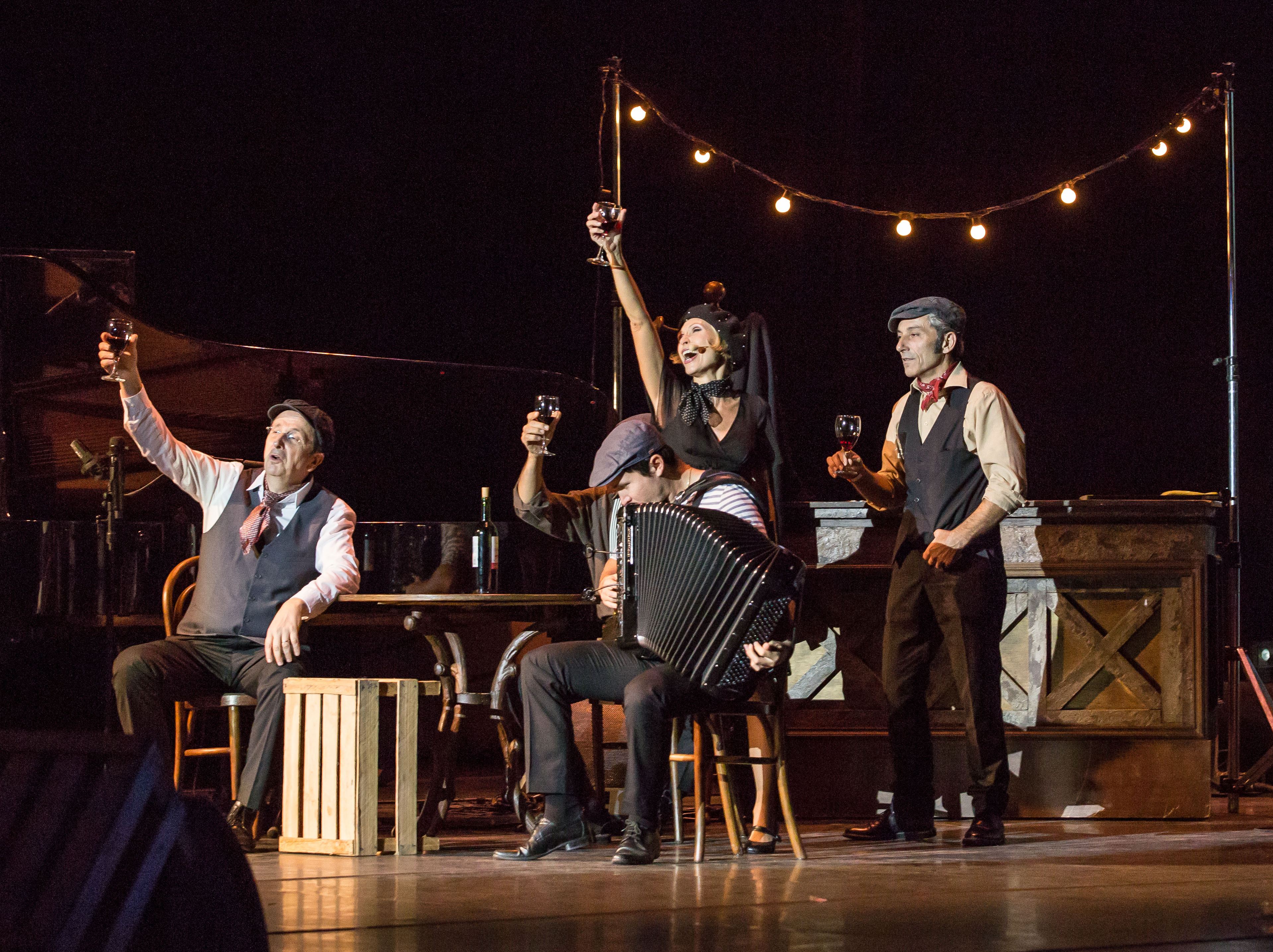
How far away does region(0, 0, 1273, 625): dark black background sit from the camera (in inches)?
285

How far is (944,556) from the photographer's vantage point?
4371mm

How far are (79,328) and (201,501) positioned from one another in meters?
0.96

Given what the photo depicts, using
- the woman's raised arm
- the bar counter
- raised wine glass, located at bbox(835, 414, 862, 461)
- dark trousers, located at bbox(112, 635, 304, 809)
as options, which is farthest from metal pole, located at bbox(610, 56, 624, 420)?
dark trousers, located at bbox(112, 635, 304, 809)

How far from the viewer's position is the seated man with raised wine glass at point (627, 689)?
12.8ft

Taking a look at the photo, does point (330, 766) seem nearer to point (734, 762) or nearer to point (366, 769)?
point (366, 769)

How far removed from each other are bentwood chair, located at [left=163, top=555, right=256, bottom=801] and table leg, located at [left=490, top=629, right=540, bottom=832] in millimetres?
717

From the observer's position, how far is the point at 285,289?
287 inches

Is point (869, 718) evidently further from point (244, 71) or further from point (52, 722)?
point (244, 71)

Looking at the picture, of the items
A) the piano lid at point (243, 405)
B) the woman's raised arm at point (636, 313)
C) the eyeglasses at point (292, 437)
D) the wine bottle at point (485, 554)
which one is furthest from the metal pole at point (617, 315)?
the eyeglasses at point (292, 437)

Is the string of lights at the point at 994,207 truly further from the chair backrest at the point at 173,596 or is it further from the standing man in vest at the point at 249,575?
the chair backrest at the point at 173,596

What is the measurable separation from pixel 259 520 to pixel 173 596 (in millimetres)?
486

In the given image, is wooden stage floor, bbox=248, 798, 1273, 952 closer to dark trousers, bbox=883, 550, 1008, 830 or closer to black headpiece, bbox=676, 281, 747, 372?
dark trousers, bbox=883, 550, 1008, 830

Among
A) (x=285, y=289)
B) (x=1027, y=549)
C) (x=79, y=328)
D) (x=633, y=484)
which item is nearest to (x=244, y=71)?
(x=285, y=289)

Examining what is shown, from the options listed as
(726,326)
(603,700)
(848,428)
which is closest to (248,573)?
(603,700)
